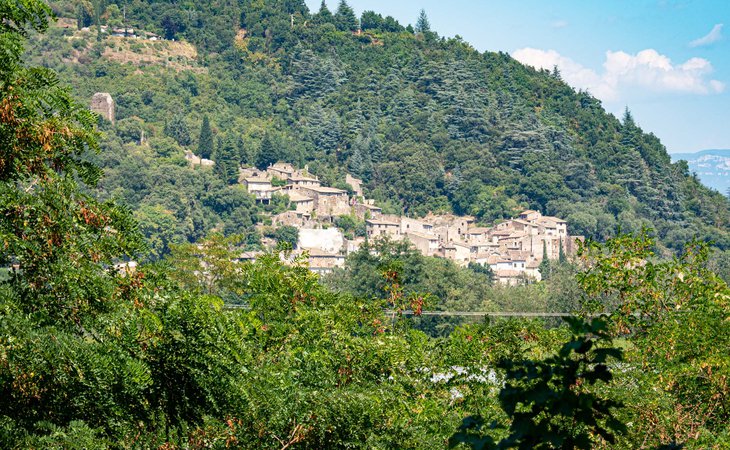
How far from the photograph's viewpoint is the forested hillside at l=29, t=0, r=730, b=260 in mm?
111688

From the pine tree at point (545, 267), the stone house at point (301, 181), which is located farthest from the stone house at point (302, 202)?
the pine tree at point (545, 267)

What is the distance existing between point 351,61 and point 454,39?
1422 centimetres

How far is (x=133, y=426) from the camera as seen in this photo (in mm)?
9797

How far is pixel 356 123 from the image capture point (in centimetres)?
13775

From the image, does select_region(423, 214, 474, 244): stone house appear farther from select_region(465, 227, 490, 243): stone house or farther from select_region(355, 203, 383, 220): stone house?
select_region(355, 203, 383, 220): stone house

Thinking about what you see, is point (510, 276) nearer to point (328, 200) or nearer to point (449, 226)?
point (449, 226)

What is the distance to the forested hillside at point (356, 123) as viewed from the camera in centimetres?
11169

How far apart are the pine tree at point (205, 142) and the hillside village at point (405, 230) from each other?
13.3ft

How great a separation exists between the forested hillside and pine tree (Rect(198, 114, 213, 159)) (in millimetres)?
702

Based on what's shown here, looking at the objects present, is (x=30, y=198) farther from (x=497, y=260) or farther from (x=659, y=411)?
(x=497, y=260)

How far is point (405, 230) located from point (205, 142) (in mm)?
Result: 21894

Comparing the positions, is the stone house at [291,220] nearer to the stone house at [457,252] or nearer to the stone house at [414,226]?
the stone house at [414,226]

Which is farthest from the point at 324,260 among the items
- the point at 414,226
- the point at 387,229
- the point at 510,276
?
the point at 414,226

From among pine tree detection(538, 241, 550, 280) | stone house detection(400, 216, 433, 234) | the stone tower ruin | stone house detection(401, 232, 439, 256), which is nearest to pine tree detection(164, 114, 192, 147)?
the stone tower ruin
